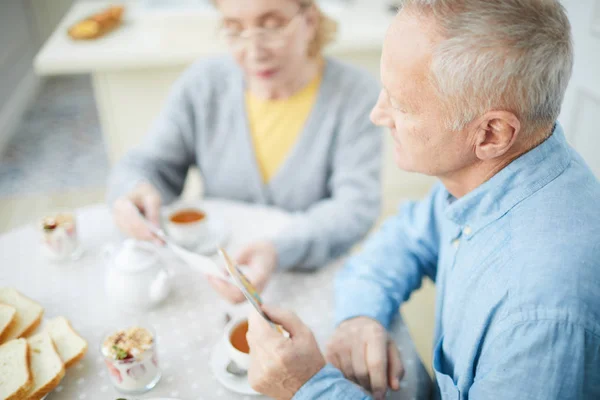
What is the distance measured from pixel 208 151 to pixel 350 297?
32.4 inches

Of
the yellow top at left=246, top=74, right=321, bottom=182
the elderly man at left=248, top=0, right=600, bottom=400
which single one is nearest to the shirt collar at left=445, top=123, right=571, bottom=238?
the elderly man at left=248, top=0, right=600, bottom=400

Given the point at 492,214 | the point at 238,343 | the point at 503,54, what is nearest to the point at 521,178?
the point at 492,214

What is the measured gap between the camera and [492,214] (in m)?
0.88

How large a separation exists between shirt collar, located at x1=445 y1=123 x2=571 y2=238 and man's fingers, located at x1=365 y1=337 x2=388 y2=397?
12.2 inches

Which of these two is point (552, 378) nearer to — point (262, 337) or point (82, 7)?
point (262, 337)

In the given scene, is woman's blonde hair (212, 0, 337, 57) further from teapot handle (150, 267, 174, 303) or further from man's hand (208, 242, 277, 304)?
teapot handle (150, 267, 174, 303)

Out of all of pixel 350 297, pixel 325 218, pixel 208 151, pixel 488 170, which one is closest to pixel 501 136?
pixel 488 170

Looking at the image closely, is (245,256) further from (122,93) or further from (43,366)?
(122,93)

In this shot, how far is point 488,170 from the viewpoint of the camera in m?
0.91

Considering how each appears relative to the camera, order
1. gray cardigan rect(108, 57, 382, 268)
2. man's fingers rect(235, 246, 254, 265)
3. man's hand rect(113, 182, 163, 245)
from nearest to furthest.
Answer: man's fingers rect(235, 246, 254, 265) < man's hand rect(113, 182, 163, 245) < gray cardigan rect(108, 57, 382, 268)

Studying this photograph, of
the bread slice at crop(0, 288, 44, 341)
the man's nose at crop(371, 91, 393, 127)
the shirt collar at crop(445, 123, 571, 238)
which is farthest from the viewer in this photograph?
the bread slice at crop(0, 288, 44, 341)

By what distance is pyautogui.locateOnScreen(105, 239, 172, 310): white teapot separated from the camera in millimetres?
1117

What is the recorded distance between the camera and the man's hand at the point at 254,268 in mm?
1148

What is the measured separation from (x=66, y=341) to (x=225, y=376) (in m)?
0.33
